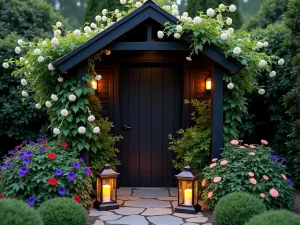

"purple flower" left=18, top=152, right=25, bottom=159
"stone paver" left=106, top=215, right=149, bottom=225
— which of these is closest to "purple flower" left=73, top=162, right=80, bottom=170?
"purple flower" left=18, top=152, right=25, bottom=159

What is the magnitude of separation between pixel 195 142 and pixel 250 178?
1313 mm

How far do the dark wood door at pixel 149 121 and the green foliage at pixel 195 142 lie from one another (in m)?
0.28

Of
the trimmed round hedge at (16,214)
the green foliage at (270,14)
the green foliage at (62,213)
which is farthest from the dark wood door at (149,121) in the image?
the green foliage at (270,14)

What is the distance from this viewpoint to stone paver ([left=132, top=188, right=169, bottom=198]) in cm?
690

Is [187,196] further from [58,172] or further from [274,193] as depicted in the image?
[58,172]

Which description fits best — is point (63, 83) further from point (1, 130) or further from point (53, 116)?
point (1, 130)

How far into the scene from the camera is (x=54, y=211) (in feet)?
15.7

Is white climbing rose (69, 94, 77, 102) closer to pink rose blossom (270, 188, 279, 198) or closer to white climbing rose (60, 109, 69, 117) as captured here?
white climbing rose (60, 109, 69, 117)

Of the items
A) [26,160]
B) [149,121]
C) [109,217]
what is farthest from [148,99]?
[26,160]

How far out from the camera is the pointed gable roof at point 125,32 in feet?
19.6

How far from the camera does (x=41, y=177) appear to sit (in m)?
5.46

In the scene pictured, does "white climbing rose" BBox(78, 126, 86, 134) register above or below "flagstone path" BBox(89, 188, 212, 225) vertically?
above

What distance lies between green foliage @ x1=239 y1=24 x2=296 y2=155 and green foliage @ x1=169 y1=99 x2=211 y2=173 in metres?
1.54

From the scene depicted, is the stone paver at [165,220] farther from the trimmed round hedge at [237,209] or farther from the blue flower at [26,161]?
the blue flower at [26,161]
